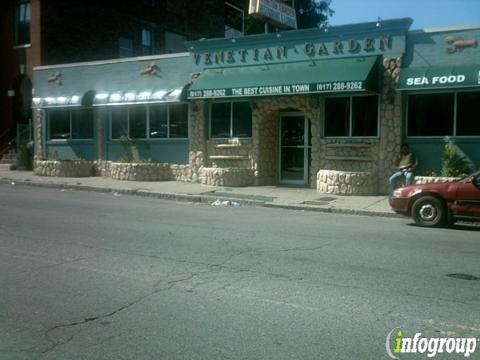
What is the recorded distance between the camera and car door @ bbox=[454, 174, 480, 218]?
11391 mm

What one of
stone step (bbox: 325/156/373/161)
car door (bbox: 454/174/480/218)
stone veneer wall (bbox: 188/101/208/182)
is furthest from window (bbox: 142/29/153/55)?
car door (bbox: 454/174/480/218)

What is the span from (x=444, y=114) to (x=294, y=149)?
5.16m

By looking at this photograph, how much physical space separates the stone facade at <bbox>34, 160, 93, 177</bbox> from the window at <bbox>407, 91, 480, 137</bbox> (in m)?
12.6

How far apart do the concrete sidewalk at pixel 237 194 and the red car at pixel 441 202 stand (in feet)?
4.61

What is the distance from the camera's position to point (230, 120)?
1991 cm

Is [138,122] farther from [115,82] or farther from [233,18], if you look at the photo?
[233,18]

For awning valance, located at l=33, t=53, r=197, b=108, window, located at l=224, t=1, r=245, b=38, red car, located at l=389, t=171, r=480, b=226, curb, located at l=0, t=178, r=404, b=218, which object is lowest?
curb, located at l=0, t=178, r=404, b=218

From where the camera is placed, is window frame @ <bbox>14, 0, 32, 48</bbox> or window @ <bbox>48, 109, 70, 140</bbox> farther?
window frame @ <bbox>14, 0, 32, 48</bbox>

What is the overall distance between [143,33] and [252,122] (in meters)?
16.5

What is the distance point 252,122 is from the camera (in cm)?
1927

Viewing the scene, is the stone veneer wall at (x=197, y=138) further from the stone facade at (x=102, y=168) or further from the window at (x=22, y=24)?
the window at (x=22, y=24)

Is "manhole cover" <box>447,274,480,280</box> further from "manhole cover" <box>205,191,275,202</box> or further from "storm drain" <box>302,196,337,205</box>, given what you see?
"manhole cover" <box>205,191,275,202</box>

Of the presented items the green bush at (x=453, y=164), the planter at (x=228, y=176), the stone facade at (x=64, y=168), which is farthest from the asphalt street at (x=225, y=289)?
the stone facade at (x=64, y=168)

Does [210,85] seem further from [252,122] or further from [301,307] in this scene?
[301,307]
